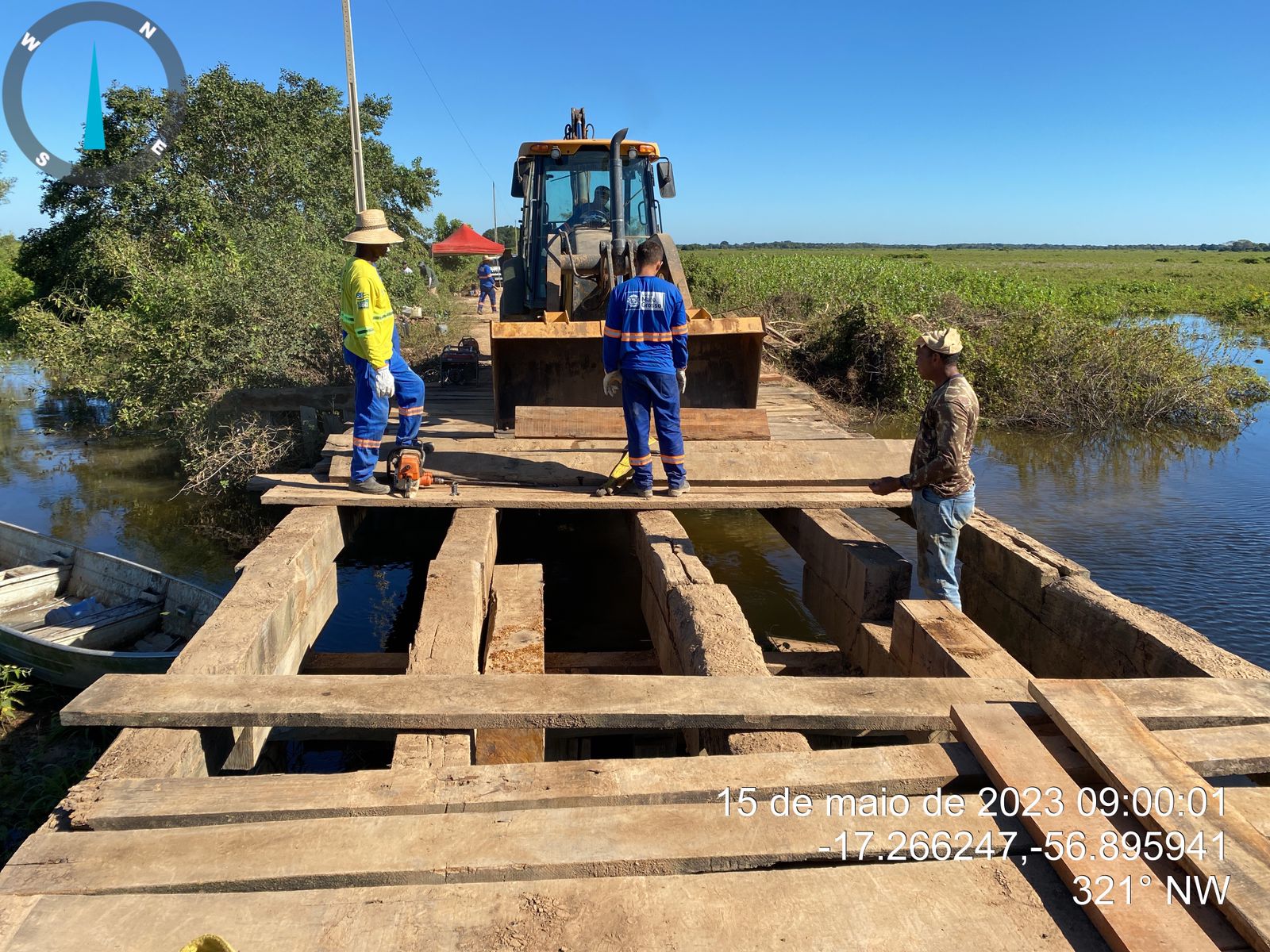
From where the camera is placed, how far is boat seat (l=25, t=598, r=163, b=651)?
5453 mm

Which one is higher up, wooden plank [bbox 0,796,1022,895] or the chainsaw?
the chainsaw

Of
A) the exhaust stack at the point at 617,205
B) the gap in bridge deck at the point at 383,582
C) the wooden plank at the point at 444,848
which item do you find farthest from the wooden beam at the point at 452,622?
the exhaust stack at the point at 617,205

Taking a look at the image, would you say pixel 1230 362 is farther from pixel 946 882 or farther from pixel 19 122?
pixel 19 122

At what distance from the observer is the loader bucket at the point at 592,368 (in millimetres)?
6945

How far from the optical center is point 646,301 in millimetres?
4977

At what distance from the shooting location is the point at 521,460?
18.0 ft

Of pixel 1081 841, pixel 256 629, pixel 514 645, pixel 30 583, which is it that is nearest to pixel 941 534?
pixel 514 645

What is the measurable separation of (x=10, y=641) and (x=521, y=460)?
11.3ft

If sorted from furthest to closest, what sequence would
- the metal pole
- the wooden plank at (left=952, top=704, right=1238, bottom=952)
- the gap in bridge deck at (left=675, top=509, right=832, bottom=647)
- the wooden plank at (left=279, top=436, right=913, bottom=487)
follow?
the metal pole → the gap in bridge deck at (left=675, top=509, right=832, bottom=647) → the wooden plank at (left=279, top=436, right=913, bottom=487) → the wooden plank at (left=952, top=704, right=1238, bottom=952)

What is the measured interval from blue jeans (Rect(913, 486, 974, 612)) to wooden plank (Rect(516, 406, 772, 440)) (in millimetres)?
1753

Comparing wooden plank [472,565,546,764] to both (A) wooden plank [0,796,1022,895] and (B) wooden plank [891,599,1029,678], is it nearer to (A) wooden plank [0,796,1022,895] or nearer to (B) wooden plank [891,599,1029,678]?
(A) wooden plank [0,796,1022,895]

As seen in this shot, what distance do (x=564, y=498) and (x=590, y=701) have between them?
2508 mm

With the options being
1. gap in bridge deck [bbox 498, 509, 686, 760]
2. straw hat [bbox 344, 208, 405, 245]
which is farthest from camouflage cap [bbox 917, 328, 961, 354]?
straw hat [bbox 344, 208, 405, 245]

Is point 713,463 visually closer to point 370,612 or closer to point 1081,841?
point 370,612
